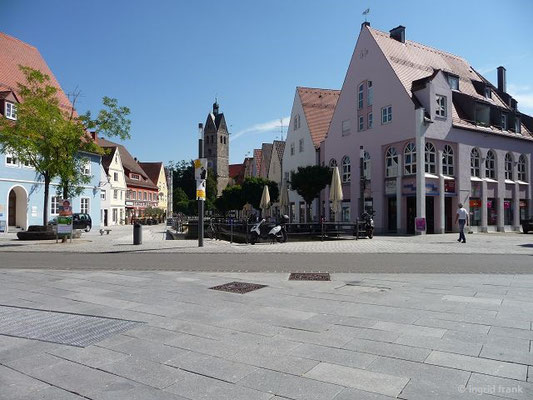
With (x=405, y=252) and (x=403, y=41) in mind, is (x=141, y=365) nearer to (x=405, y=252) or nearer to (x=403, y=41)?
(x=405, y=252)

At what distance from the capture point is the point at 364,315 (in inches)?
248

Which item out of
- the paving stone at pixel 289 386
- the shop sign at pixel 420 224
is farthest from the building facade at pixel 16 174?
the paving stone at pixel 289 386

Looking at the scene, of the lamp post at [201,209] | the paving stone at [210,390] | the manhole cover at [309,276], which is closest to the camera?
the paving stone at [210,390]

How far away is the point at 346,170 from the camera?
132ft

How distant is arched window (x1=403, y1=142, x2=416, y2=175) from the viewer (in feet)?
106

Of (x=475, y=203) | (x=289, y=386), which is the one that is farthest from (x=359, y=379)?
(x=475, y=203)

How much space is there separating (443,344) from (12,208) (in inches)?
1545

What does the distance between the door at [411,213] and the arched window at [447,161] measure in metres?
3.26

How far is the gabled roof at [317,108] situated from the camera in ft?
157

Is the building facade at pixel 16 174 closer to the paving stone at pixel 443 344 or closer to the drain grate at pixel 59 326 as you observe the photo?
the drain grate at pixel 59 326

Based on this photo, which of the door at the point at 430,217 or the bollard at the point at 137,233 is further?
the door at the point at 430,217

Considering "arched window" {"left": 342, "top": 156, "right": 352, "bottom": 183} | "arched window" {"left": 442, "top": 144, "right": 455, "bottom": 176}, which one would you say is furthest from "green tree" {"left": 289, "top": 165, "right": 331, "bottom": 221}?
"arched window" {"left": 442, "top": 144, "right": 455, "bottom": 176}

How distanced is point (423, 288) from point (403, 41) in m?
35.2

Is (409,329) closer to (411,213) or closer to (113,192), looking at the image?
(411,213)
